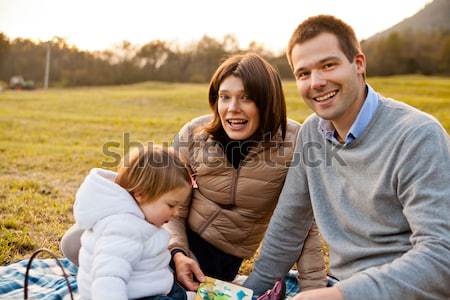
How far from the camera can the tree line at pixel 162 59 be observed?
126 feet

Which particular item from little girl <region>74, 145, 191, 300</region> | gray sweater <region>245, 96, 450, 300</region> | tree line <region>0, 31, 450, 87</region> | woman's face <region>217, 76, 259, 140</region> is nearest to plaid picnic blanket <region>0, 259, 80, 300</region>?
little girl <region>74, 145, 191, 300</region>

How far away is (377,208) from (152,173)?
108cm

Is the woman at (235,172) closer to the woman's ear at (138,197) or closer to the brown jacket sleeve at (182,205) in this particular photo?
the brown jacket sleeve at (182,205)

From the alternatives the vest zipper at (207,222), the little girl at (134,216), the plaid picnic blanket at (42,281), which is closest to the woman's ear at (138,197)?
the little girl at (134,216)

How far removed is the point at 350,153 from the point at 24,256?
277cm

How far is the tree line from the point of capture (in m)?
38.5

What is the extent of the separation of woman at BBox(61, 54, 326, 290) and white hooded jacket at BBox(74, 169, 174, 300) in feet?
1.63

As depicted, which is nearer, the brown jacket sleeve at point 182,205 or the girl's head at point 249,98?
the girl's head at point 249,98

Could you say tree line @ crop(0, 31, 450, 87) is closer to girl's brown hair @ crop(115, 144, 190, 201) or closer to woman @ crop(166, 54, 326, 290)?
woman @ crop(166, 54, 326, 290)

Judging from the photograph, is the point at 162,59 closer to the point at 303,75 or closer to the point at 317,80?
the point at 303,75

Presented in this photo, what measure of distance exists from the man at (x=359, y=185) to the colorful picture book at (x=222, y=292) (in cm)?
35

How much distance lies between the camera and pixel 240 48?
159 ft

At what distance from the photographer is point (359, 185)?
7.95ft

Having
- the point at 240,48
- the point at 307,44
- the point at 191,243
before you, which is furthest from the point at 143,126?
the point at 240,48
